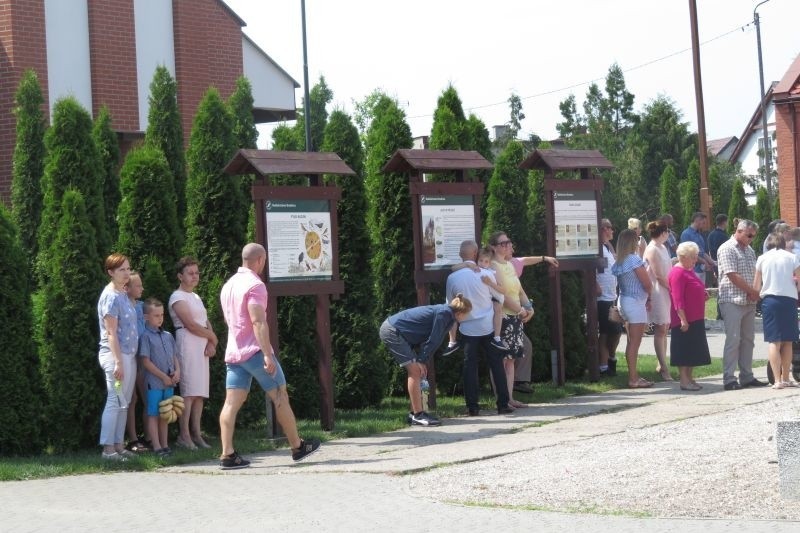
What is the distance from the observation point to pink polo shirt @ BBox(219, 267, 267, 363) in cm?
1013

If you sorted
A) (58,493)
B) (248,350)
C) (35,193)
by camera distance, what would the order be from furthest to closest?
1. (35,193)
2. (248,350)
3. (58,493)

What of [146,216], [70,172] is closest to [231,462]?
[146,216]

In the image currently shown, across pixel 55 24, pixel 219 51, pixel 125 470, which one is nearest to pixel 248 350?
pixel 125 470

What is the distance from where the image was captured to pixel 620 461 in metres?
9.24

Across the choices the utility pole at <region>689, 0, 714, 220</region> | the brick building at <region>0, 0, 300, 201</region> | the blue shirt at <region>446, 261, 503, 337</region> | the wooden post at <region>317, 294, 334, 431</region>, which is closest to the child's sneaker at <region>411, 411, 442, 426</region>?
the wooden post at <region>317, 294, 334, 431</region>

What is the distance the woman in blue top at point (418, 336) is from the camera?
1211cm

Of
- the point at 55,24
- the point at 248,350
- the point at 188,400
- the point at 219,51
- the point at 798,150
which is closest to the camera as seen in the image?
the point at 248,350

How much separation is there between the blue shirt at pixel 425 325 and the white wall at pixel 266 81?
13.6m

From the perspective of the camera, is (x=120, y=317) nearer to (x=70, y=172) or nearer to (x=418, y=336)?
(x=70, y=172)

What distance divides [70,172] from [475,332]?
432cm

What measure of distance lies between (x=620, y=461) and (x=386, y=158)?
245 inches

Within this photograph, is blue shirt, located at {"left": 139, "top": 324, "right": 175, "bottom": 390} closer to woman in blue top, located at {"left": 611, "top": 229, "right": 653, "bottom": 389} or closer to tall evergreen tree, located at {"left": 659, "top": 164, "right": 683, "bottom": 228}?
woman in blue top, located at {"left": 611, "top": 229, "right": 653, "bottom": 389}

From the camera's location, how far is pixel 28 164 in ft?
55.3

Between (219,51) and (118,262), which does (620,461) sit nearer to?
(118,262)
